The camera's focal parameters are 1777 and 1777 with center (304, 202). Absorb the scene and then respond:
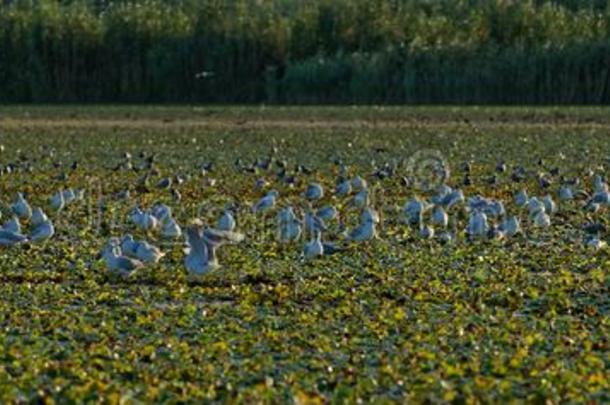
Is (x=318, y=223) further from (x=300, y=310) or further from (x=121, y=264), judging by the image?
(x=300, y=310)

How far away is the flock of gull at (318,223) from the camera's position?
12891mm

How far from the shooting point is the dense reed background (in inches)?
1668

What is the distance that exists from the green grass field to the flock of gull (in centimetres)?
11

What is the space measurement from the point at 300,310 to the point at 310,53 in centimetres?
3652

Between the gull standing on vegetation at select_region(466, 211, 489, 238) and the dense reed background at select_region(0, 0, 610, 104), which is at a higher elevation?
the gull standing on vegetation at select_region(466, 211, 489, 238)

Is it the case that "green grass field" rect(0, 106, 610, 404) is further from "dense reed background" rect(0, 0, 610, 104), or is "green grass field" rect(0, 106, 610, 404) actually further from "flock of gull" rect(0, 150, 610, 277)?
"dense reed background" rect(0, 0, 610, 104)

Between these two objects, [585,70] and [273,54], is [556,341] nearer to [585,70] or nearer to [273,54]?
[585,70]

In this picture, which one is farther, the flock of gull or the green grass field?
the flock of gull

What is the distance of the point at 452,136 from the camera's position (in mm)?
29984

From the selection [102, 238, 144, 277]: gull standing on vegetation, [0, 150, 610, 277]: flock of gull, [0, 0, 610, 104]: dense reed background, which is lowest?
[0, 0, 610, 104]: dense reed background

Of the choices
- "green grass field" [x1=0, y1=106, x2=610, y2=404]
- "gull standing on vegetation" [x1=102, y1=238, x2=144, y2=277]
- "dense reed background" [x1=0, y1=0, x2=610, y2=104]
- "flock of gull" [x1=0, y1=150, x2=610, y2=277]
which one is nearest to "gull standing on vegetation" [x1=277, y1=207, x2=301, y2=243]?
"flock of gull" [x1=0, y1=150, x2=610, y2=277]

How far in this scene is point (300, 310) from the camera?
11117 millimetres

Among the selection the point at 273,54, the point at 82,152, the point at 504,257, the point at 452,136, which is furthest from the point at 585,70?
the point at 504,257

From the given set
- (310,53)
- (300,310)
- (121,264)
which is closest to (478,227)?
(121,264)
